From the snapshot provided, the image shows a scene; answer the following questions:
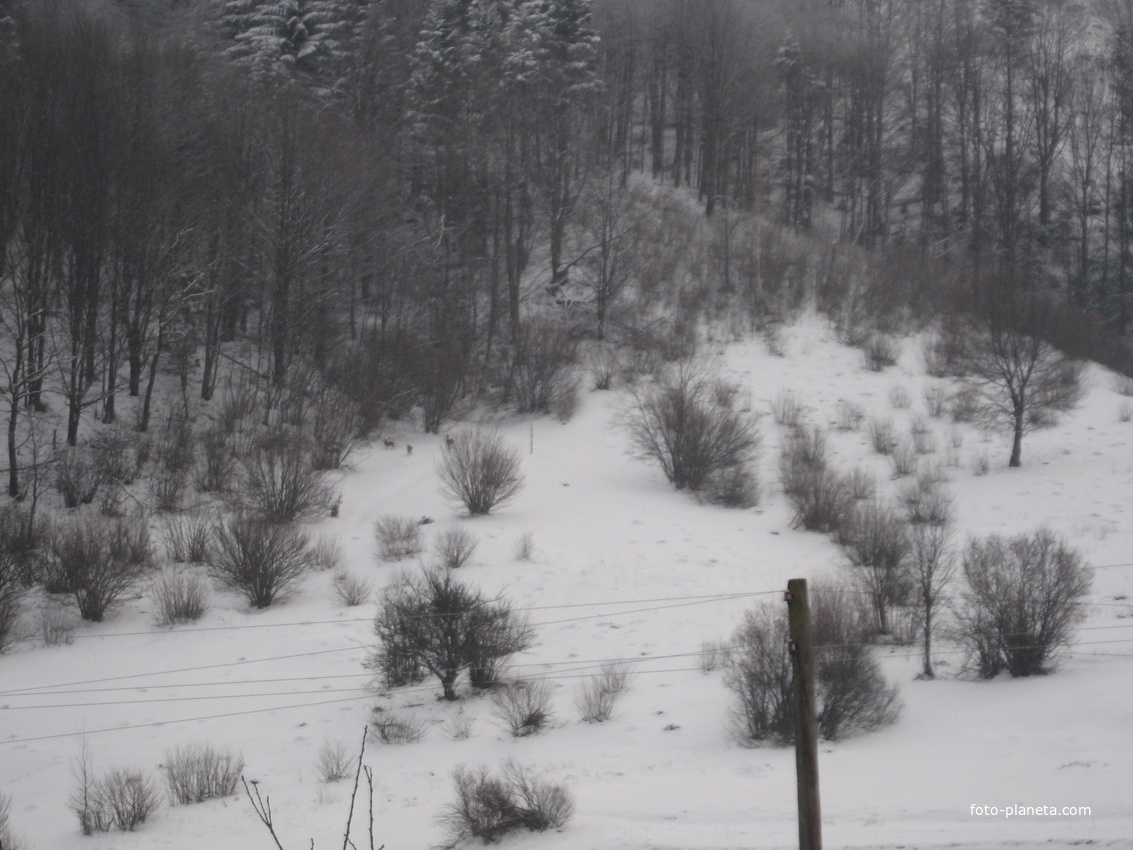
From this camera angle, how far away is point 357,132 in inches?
1129

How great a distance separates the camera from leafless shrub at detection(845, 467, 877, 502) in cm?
1959

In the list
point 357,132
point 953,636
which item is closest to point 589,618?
point 953,636

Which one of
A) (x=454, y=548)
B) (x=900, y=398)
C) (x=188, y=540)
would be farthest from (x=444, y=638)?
(x=900, y=398)

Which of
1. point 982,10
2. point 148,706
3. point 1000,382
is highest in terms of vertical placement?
point 982,10

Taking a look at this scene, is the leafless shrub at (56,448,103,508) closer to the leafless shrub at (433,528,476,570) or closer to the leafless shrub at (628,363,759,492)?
the leafless shrub at (433,528,476,570)

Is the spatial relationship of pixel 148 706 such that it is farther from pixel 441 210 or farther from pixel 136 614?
pixel 441 210

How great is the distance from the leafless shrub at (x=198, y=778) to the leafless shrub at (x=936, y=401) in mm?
20623

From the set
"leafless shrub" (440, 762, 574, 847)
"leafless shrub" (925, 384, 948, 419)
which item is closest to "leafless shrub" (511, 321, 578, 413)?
"leafless shrub" (925, 384, 948, 419)

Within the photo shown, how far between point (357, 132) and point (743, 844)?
26.4 meters

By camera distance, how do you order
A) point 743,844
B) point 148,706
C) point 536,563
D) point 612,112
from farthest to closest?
point 612,112 < point 536,563 < point 148,706 < point 743,844

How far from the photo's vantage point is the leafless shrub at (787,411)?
23.8 m

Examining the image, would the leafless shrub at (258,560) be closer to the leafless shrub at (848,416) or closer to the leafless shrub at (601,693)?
the leafless shrub at (601,693)

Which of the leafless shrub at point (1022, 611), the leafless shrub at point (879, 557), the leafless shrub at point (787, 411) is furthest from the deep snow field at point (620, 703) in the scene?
the leafless shrub at point (787, 411)

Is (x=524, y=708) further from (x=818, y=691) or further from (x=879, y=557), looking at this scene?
(x=879, y=557)
